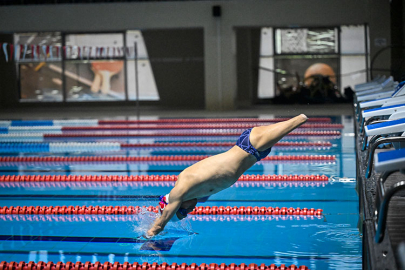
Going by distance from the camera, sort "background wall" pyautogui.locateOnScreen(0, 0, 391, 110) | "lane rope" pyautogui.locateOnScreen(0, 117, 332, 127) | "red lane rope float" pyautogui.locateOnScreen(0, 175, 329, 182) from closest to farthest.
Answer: "red lane rope float" pyautogui.locateOnScreen(0, 175, 329, 182), "lane rope" pyautogui.locateOnScreen(0, 117, 332, 127), "background wall" pyautogui.locateOnScreen(0, 0, 391, 110)

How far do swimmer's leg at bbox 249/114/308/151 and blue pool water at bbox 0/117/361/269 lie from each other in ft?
2.59

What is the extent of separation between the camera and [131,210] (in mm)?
4734

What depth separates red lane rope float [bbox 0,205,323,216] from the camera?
461 cm

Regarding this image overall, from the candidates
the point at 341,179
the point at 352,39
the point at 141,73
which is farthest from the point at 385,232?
the point at 141,73

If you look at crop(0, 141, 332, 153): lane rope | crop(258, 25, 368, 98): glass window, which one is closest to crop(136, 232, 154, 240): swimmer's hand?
crop(0, 141, 332, 153): lane rope

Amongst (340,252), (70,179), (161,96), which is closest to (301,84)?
(161,96)

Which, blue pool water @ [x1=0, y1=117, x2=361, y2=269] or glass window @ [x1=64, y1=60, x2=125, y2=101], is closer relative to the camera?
Result: blue pool water @ [x1=0, y1=117, x2=361, y2=269]

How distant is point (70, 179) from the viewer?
244 inches

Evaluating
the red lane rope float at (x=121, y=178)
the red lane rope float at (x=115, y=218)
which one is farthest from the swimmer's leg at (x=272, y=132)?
the red lane rope float at (x=121, y=178)

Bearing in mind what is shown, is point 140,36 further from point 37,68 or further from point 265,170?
point 265,170

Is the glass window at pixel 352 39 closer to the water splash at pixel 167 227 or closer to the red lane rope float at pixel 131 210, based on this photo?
the red lane rope float at pixel 131 210

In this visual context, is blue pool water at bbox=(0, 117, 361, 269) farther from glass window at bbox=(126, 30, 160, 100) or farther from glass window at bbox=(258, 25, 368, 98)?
glass window at bbox=(126, 30, 160, 100)

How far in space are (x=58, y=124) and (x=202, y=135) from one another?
158 inches

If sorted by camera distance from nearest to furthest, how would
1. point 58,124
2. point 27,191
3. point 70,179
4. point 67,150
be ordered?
point 27,191 → point 70,179 → point 67,150 → point 58,124
